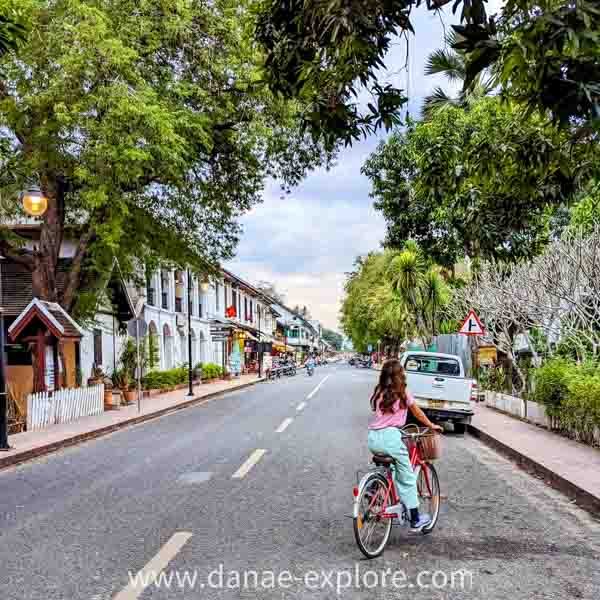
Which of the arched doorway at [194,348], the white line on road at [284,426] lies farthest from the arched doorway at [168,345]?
the white line on road at [284,426]

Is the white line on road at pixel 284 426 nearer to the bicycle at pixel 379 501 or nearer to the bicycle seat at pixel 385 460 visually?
the bicycle at pixel 379 501

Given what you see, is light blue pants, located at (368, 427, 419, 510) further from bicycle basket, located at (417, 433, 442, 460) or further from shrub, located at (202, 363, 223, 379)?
shrub, located at (202, 363, 223, 379)

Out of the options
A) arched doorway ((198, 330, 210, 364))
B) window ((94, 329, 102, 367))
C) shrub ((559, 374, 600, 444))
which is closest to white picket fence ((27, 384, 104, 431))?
window ((94, 329, 102, 367))

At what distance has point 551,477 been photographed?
8.76 m

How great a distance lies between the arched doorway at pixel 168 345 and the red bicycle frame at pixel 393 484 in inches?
1158

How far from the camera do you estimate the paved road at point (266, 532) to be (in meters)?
4.72

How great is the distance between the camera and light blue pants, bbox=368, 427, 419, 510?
549cm

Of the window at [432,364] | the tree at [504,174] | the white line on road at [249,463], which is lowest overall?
the white line on road at [249,463]

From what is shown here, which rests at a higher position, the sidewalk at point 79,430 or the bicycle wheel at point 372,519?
the bicycle wheel at point 372,519

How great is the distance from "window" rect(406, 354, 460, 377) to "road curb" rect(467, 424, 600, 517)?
2.05m

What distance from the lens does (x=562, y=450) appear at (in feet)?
34.8

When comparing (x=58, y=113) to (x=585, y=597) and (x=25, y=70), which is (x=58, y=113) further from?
(x=585, y=597)

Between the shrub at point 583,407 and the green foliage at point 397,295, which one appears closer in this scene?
the shrub at point 583,407

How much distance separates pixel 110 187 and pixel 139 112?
6.40 ft
